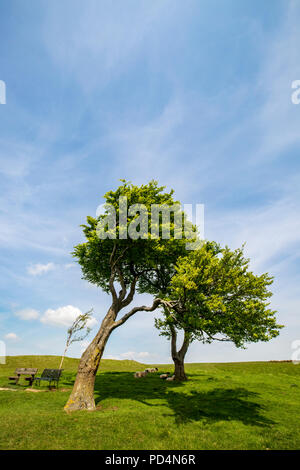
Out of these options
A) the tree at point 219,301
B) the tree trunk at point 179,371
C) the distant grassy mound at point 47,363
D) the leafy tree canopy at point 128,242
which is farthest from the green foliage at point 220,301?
the distant grassy mound at point 47,363

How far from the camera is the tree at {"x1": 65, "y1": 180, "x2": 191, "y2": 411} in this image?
18.9 meters

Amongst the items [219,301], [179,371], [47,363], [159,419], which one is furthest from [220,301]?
[47,363]

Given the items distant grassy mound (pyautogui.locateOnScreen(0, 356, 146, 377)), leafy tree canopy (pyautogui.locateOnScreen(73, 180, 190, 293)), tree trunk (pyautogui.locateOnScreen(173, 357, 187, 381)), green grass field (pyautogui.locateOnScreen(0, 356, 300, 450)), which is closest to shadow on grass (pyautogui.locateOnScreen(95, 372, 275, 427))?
green grass field (pyautogui.locateOnScreen(0, 356, 300, 450))

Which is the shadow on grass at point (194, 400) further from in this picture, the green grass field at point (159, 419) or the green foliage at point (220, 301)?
the green foliage at point (220, 301)

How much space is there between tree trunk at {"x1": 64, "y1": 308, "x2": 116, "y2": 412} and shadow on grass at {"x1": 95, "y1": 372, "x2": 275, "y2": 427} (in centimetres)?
224

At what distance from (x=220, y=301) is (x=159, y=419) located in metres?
8.04

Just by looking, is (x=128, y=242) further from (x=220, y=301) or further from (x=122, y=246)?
(x=220, y=301)

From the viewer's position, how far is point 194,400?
784 inches

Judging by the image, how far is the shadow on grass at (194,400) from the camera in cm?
1588

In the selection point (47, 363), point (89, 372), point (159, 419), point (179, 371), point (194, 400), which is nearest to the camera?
point (159, 419)

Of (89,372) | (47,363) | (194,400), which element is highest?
(89,372)
